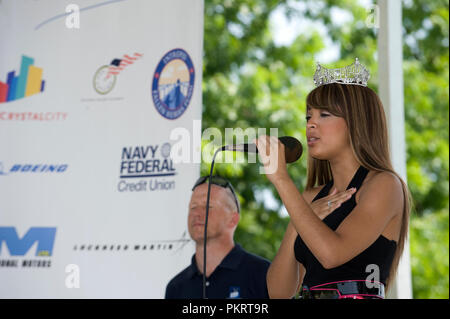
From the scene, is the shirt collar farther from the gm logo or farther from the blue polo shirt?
the gm logo

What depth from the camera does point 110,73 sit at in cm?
295

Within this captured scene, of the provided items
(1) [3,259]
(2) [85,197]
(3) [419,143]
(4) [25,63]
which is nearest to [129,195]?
(2) [85,197]

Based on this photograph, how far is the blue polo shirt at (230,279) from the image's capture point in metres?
2.46

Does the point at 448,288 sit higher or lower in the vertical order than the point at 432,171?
lower

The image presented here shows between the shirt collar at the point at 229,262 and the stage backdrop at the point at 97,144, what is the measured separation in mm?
68

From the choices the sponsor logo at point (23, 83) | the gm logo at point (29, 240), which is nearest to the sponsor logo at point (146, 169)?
the gm logo at point (29, 240)

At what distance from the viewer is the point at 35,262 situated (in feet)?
9.57

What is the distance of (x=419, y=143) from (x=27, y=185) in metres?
5.80

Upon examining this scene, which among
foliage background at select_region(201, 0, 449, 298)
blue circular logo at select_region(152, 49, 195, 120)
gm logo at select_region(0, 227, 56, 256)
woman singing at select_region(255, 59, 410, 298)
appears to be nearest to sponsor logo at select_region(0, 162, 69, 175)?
gm logo at select_region(0, 227, 56, 256)

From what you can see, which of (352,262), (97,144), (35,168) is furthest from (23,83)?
(352,262)

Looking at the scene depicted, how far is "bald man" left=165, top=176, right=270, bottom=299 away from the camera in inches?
97.4

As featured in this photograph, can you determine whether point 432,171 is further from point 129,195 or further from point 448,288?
point 129,195

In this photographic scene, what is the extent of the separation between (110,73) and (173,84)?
0.36 metres

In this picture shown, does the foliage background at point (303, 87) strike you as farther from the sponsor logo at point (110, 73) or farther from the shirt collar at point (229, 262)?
the shirt collar at point (229, 262)
